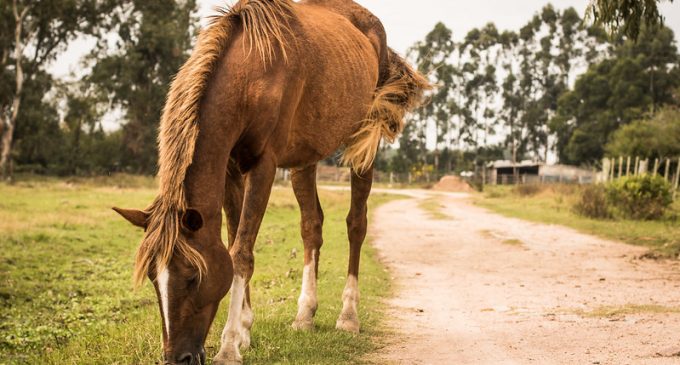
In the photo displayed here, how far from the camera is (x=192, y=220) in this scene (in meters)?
3.66

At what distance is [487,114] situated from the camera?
74562 mm

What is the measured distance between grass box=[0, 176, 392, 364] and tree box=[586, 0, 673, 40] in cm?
603

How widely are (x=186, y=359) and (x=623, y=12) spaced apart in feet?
36.0

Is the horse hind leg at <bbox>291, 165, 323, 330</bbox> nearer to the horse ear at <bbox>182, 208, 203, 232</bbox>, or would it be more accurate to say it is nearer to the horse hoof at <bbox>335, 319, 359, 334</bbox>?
the horse hoof at <bbox>335, 319, 359, 334</bbox>

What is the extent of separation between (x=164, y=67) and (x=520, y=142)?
43383 millimetres

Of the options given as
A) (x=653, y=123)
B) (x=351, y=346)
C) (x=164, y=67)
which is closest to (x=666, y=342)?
(x=351, y=346)

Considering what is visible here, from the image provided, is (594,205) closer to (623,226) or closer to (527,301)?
(623,226)

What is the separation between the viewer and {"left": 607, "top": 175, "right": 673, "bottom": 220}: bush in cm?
1945

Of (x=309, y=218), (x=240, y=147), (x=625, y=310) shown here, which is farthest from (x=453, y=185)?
(x=240, y=147)

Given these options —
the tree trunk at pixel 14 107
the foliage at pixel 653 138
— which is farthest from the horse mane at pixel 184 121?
the tree trunk at pixel 14 107

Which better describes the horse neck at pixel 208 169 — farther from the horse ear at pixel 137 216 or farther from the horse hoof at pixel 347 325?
the horse hoof at pixel 347 325

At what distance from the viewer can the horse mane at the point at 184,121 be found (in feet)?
11.9

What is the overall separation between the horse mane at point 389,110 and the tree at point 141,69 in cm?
3966

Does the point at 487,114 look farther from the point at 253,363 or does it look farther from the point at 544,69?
the point at 253,363
